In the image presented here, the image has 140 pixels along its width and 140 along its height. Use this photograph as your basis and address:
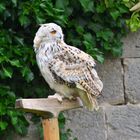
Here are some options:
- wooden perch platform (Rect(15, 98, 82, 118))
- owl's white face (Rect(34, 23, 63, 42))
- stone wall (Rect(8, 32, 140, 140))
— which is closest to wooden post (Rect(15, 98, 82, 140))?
wooden perch platform (Rect(15, 98, 82, 118))

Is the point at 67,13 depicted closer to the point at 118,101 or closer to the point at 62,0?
the point at 62,0

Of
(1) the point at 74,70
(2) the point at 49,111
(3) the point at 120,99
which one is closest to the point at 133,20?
(3) the point at 120,99

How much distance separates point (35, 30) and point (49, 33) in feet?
2.27

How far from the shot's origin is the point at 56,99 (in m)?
2.72

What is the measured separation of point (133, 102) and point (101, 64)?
29 centimetres

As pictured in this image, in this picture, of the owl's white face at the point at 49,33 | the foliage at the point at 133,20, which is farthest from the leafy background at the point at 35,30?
the owl's white face at the point at 49,33

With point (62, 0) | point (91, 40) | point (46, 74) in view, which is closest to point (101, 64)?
point (91, 40)

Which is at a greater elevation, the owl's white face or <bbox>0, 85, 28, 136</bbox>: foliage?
the owl's white face

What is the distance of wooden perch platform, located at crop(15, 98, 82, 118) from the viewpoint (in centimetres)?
257

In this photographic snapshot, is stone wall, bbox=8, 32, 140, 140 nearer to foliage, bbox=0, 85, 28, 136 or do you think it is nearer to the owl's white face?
foliage, bbox=0, 85, 28, 136

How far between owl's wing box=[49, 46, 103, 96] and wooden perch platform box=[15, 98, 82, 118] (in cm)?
9

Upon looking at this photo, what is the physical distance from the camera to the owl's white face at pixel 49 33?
2686 mm

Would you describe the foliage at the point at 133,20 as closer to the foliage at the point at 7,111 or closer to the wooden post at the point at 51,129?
the foliage at the point at 7,111

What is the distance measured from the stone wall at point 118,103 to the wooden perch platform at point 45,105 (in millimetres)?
790
